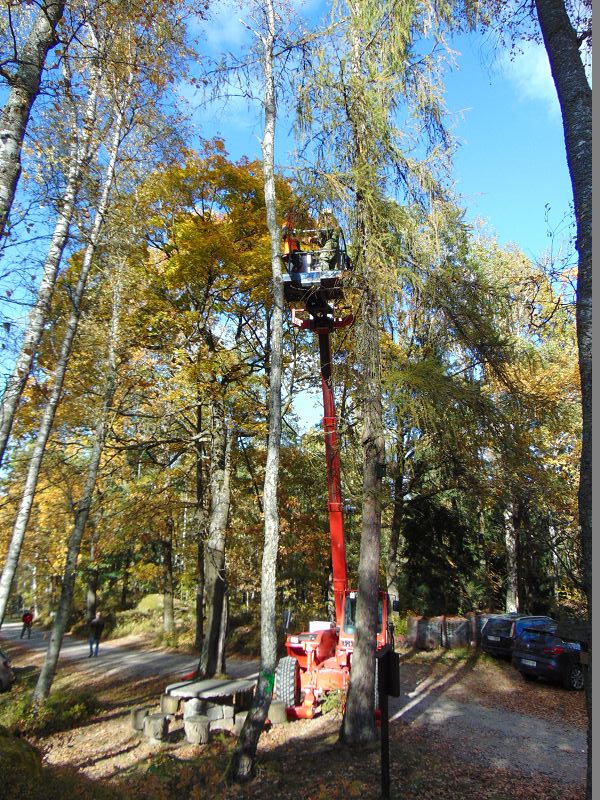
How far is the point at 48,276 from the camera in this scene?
25.5ft

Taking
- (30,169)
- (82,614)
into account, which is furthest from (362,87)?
(82,614)

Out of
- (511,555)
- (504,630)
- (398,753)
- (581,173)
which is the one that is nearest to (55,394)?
(398,753)

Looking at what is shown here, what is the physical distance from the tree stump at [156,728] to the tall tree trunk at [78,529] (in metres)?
2.23

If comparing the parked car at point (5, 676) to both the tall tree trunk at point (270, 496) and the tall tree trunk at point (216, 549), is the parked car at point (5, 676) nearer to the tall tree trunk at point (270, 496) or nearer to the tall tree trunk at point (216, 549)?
the tall tree trunk at point (216, 549)

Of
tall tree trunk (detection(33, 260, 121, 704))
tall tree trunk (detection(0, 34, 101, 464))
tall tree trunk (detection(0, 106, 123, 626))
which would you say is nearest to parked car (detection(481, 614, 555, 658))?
tall tree trunk (detection(33, 260, 121, 704))

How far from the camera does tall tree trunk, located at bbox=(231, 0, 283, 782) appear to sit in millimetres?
6359

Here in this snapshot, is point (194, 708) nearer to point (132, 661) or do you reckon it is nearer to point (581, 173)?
point (581, 173)

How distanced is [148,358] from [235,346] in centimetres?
257

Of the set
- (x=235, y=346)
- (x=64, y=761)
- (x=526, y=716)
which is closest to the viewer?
(x=64, y=761)

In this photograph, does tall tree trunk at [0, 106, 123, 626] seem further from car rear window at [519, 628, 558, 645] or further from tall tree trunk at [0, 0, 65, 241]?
car rear window at [519, 628, 558, 645]

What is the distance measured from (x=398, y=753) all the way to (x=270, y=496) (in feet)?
13.6

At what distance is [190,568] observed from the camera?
21.9 m

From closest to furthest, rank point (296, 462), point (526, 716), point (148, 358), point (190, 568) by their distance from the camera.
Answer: point (526, 716)
point (148, 358)
point (296, 462)
point (190, 568)

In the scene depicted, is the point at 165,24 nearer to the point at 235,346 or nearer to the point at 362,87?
the point at 362,87
